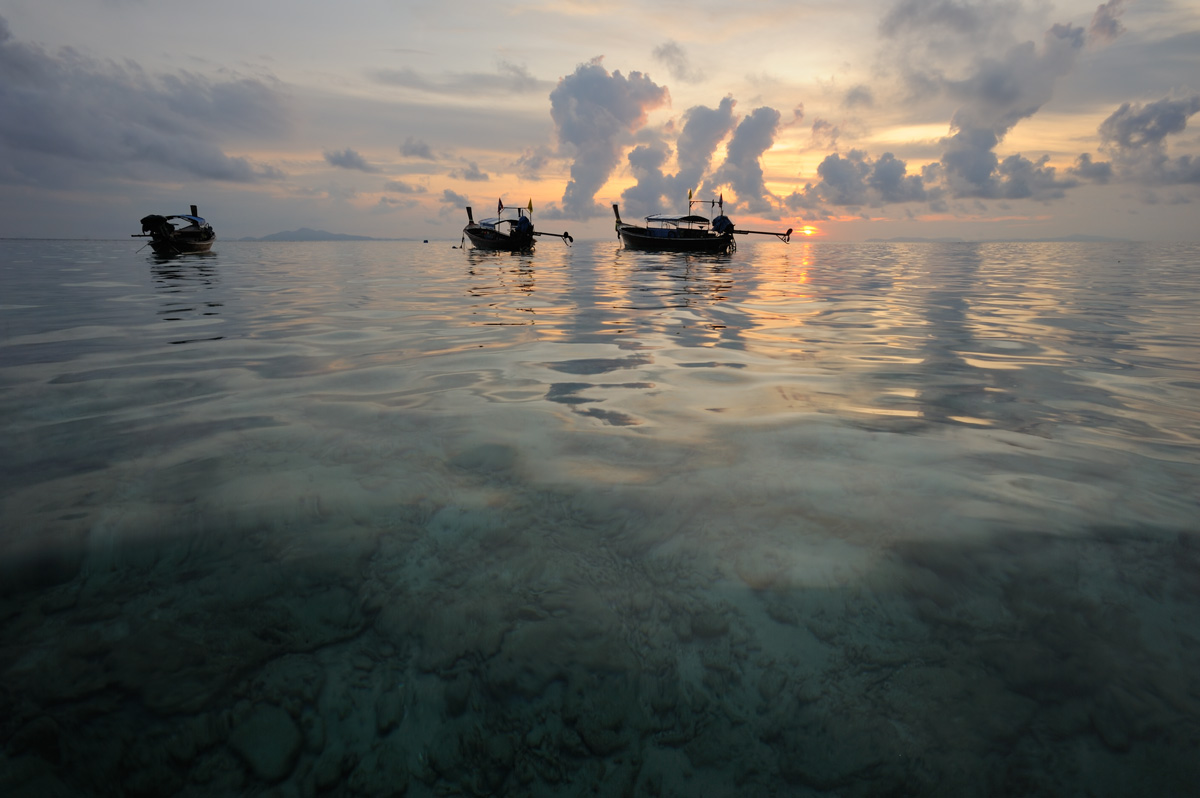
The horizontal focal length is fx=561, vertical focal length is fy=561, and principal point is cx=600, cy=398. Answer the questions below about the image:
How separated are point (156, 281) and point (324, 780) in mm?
26272

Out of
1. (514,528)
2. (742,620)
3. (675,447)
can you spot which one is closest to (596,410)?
(675,447)

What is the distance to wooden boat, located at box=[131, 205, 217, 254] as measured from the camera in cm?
3725

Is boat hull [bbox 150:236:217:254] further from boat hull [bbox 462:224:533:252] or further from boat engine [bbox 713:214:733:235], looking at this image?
boat engine [bbox 713:214:733:235]

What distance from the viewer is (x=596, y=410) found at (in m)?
5.74

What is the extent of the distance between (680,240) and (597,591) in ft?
164

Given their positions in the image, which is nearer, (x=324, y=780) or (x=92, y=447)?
(x=324, y=780)

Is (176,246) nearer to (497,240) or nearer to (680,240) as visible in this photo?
(497,240)

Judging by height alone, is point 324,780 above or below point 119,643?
below

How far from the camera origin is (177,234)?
130ft

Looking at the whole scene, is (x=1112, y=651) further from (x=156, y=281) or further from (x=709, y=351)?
(x=156, y=281)

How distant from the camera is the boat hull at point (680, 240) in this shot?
49.8m

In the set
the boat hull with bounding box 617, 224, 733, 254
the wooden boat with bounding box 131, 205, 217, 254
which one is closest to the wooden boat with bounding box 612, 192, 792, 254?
the boat hull with bounding box 617, 224, 733, 254

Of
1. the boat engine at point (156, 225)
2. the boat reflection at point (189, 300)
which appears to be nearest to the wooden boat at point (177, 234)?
the boat engine at point (156, 225)

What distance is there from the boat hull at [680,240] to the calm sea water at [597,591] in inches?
1799
